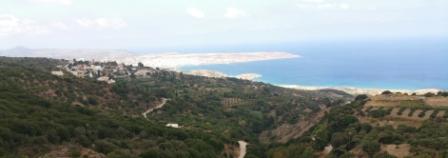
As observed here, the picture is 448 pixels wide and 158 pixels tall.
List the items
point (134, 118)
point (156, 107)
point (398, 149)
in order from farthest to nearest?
1. point (156, 107)
2. point (134, 118)
3. point (398, 149)

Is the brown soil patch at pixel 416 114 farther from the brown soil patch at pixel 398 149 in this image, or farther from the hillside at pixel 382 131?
the brown soil patch at pixel 398 149

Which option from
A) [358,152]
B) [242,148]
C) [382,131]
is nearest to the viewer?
[358,152]

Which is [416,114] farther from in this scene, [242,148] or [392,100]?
[242,148]

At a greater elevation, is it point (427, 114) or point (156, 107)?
point (427, 114)

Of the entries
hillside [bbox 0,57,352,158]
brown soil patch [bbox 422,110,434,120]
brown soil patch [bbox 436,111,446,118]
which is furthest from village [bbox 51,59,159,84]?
brown soil patch [bbox 436,111,446,118]

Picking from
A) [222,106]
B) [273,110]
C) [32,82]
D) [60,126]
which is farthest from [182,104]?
[60,126]

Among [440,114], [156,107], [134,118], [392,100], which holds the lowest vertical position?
[156,107]

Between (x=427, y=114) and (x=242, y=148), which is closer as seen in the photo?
(x=427, y=114)

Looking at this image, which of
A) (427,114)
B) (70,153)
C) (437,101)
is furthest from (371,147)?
(70,153)
